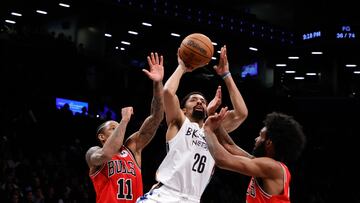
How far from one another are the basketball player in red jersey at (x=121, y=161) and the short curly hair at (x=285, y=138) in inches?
50.2

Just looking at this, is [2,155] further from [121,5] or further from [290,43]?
[290,43]

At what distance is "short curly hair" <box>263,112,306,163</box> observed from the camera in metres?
4.08

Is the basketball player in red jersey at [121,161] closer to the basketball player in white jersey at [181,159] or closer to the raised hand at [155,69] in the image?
the raised hand at [155,69]

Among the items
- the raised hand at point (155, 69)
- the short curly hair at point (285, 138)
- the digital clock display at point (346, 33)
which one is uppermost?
the digital clock display at point (346, 33)

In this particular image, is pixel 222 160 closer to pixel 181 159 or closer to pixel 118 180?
pixel 181 159

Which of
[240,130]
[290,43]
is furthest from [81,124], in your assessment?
[290,43]

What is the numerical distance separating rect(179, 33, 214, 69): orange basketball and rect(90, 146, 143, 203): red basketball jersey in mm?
1191

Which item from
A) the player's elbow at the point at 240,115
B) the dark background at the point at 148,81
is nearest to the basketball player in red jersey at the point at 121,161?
the player's elbow at the point at 240,115

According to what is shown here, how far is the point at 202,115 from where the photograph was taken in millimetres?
4891

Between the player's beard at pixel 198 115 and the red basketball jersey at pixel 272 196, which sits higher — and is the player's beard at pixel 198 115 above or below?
above

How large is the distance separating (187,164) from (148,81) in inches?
503

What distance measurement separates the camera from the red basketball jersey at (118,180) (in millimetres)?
5125

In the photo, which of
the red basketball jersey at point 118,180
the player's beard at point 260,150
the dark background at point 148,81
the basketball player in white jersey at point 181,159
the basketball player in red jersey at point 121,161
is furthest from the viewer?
the dark background at point 148,81

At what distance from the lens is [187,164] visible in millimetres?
4586
